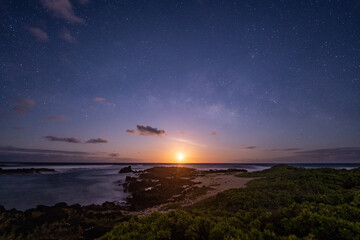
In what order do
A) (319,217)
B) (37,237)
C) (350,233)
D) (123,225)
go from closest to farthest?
(350,233)
(319,217)
(123,225)
(37,237)

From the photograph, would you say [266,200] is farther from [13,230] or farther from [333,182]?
[13,230]

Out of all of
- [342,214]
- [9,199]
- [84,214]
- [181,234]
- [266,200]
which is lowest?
[9,199]

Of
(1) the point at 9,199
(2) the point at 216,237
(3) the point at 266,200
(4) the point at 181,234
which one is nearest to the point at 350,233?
(2) the point at 216,237

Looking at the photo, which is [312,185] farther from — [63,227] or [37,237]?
[37,237]

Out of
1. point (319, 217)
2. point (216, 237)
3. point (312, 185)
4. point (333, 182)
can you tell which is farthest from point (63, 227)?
point (333, 182)

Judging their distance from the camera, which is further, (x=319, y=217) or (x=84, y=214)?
(x=84, y=214)

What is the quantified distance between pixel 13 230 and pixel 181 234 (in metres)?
12.3

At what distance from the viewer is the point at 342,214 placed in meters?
5.93

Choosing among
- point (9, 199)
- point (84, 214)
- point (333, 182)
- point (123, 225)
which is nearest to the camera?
point (123, 225)

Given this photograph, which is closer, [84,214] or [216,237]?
[216,237]

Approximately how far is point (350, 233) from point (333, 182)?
50.7 feet

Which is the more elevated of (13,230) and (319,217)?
(319,217)

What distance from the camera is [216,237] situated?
194 inches

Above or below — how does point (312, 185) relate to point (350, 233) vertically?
below
